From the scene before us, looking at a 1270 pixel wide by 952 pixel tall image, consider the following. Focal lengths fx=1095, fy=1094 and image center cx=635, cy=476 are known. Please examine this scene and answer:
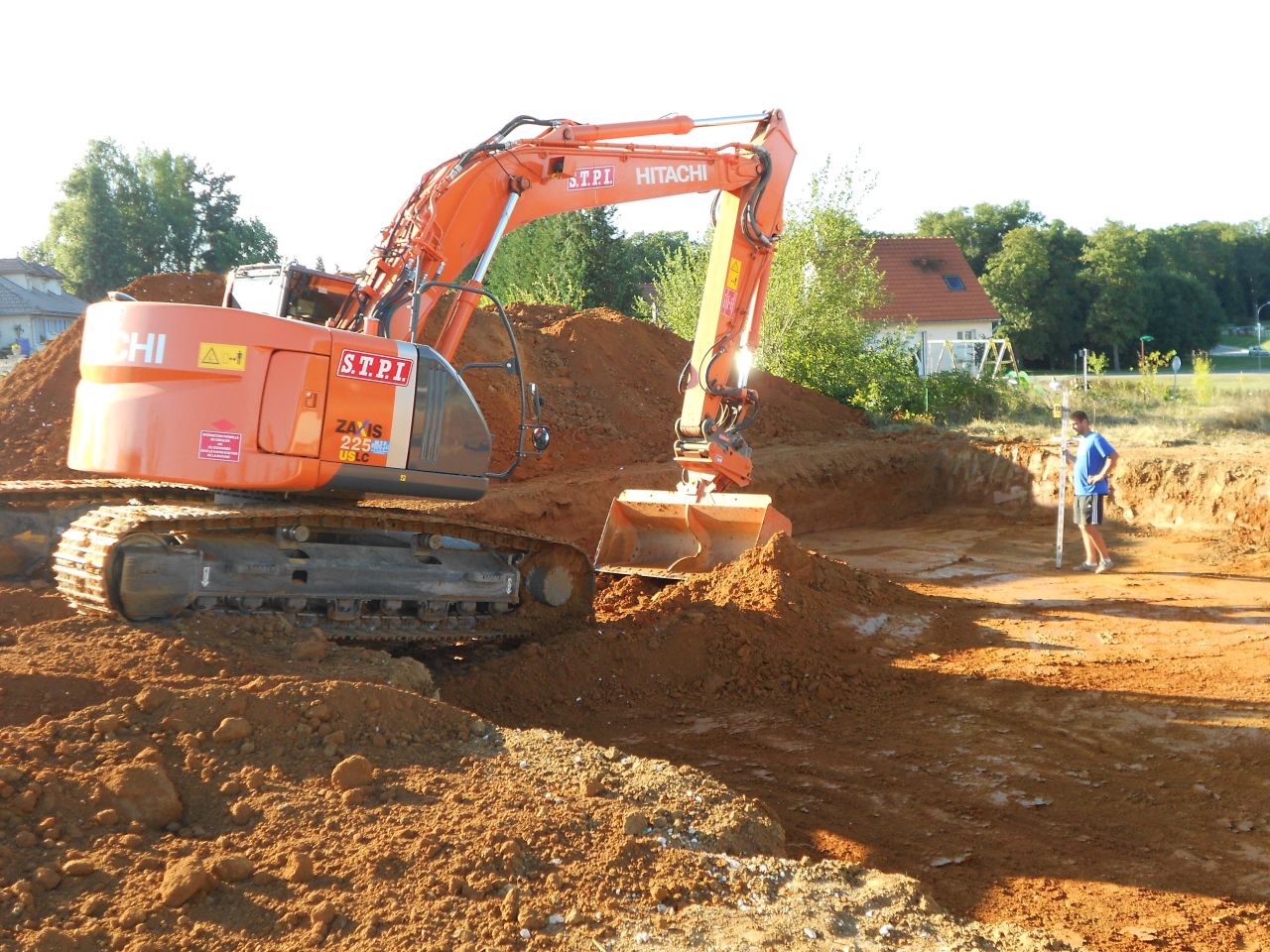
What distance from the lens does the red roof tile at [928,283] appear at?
38.4 meters

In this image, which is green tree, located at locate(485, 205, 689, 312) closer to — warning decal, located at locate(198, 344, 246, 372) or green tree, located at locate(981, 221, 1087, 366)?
warning decal, located at locate(198, 344, 246, 372)

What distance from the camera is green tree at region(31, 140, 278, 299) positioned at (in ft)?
127

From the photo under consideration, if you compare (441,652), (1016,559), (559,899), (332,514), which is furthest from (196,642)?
(1016,559)

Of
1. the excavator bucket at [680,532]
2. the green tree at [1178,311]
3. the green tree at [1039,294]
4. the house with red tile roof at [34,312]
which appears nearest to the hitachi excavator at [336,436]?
the excavator bucket at [680,532]

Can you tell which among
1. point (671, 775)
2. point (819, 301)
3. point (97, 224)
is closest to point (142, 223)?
point (97, 224)

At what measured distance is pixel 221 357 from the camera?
19.9 feet

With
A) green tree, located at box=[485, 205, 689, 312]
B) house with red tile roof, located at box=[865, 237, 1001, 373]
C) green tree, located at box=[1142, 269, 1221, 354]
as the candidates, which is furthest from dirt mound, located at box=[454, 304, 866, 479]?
green tree, located at box=[1142, 269, 1221, 354]

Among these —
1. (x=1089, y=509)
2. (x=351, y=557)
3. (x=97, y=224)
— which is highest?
(x=97, y=224)

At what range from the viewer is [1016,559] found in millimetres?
12688

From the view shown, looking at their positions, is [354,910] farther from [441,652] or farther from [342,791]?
[441,652]

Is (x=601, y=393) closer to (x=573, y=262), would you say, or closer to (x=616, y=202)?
(x=616, y=202)

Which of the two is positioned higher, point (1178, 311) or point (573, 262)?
point (1178, 311)

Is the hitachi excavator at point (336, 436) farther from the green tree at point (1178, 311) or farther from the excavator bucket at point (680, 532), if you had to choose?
the green tree at point (1178, 311)

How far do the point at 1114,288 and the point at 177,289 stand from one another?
146 feet
